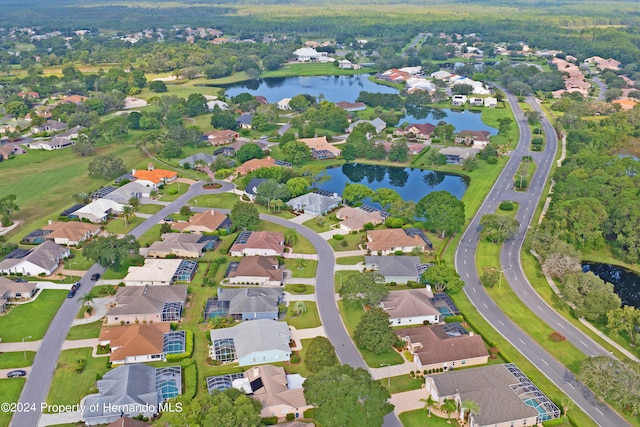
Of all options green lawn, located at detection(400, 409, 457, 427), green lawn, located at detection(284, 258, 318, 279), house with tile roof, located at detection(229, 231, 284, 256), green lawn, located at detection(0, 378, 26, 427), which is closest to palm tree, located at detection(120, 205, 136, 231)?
house with tile roof, located at detection(229, 231, 284, 256)

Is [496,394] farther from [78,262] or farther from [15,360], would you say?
[78,262]

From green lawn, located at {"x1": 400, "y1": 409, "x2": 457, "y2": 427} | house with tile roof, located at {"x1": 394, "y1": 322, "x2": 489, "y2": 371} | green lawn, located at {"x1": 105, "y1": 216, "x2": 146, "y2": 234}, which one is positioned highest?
house with tile roof, located at {"x1": 394, "y1": 322, "x2": 489, "y2": 371}

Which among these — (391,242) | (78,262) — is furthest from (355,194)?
(78,262)

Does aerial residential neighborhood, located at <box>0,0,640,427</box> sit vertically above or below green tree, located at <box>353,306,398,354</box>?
below

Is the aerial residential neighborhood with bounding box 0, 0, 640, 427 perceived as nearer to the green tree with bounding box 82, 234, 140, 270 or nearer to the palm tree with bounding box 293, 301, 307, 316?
the green tree with bounding box 82, 234, 140, 270

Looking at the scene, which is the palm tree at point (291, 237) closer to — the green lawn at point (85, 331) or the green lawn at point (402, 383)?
the green lawn at point (85, 331)

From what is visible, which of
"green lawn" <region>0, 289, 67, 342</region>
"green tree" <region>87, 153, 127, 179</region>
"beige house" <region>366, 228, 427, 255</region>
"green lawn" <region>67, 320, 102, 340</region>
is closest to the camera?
"green lawn" <region>67, 320, 102, 340</region>

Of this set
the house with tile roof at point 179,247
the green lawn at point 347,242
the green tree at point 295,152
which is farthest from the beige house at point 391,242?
the green tree at point 295,152
